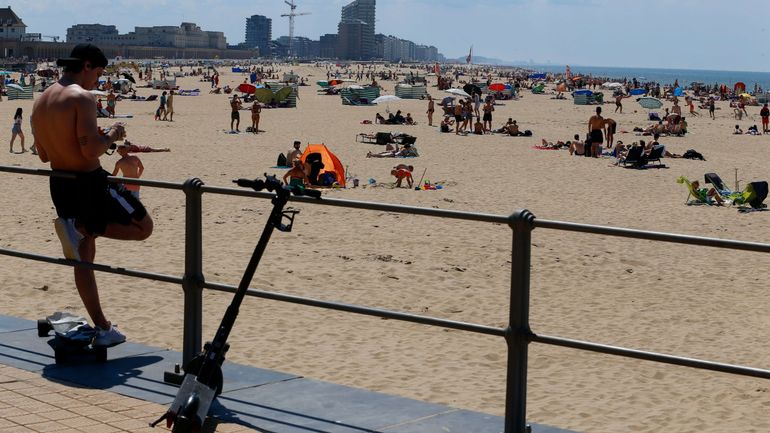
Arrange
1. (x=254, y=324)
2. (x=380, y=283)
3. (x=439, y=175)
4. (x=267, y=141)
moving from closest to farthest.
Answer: (x=254, y=324)
(x=380, y=283)
(x=439, y=175)
(x=267, y=141)

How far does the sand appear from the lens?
755cm

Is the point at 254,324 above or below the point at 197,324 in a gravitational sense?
below

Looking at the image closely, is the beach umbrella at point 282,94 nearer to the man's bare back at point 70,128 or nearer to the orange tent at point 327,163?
the orange tent at point 327,163

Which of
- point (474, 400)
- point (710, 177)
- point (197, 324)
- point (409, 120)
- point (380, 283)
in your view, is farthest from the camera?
point (409, 120)

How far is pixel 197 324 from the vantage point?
461 centimetres

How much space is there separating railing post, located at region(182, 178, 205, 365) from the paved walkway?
8.6 inches

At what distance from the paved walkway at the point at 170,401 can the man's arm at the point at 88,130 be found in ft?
3.19

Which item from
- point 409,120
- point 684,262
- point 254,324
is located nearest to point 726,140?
point 409,120

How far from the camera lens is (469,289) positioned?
11094 mm

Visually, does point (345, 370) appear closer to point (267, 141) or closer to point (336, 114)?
point (267, 141)

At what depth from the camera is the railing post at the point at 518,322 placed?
3709mm

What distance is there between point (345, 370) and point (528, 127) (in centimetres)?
3194

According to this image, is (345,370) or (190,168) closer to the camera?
(345,370)

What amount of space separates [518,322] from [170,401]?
146 cm
